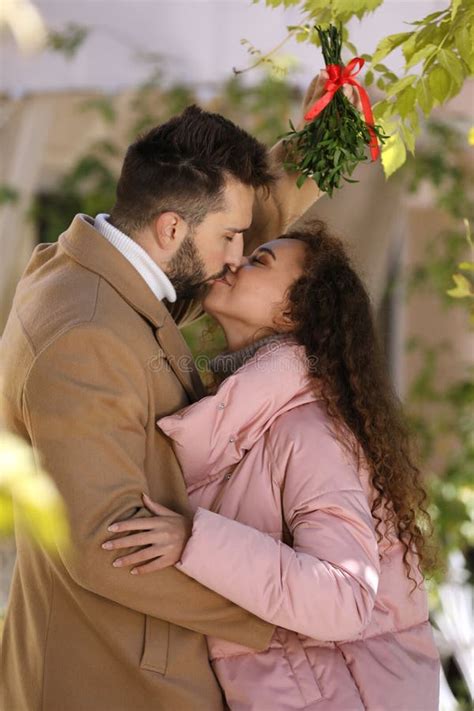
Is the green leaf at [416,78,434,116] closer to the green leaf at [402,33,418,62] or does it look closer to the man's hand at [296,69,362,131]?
the green leaf at [402,33,418,62]

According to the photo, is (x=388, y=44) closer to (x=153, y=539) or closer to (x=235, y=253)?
(x=235, y=253)

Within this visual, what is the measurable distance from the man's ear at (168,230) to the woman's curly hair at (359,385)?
1.07ft

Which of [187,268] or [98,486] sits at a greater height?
[187,268]

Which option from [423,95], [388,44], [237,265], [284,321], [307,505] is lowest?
[307,505]

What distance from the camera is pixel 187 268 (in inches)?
93.3

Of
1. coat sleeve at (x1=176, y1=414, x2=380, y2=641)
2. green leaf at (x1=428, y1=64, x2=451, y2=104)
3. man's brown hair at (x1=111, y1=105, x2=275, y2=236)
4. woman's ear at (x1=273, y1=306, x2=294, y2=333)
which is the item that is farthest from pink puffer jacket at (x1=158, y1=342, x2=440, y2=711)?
green leaf at (x1=428, y1=64, x2=451, y2=104)

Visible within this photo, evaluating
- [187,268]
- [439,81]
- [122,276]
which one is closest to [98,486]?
[122,276]

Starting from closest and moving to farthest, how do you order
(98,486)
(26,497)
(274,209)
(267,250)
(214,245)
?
(26,497), (98,486), (214,245), (267,250), (274,209)

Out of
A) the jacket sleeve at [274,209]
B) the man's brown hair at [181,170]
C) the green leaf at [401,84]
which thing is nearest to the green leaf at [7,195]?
the jacket sleeve at [274,209]

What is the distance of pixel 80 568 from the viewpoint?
6.66 feet

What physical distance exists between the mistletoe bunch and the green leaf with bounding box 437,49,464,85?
242 mm

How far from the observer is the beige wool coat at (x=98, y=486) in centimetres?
202

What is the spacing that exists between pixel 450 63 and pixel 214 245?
0.67 m

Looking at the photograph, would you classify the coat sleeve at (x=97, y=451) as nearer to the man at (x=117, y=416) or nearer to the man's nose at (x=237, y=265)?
the man at (x=117, y=416)
